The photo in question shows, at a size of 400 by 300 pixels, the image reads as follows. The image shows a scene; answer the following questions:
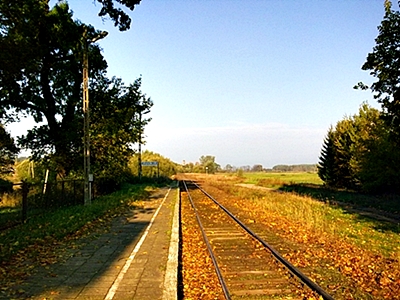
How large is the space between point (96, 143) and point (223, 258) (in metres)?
19.4

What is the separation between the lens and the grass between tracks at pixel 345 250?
7000mm

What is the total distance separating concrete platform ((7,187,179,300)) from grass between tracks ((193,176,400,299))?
3.00m

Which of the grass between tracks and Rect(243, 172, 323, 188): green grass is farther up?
Rect(243, 172, 323, 188): green grass

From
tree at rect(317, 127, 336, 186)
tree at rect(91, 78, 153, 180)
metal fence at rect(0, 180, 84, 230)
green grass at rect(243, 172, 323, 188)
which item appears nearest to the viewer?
metal fence at rect(0, 180, 84, 230)

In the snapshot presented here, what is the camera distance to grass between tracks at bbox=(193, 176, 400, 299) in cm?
700

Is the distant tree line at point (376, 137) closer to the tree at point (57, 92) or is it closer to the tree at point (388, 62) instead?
the tree at point (388, 62)

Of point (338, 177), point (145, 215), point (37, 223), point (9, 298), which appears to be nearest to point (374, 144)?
point (338, 177)

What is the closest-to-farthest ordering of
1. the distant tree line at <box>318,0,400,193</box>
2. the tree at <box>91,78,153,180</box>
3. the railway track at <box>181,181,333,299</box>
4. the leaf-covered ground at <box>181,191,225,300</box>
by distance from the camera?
1. the railway track at <box>181,181,333,299</box>
2. the leaf-covered ground at <box>181,191,225,300</box>
3. the distant tree line at <box>318,0,400,193</box>
4. the tree at <box>91,78,153,180</box>

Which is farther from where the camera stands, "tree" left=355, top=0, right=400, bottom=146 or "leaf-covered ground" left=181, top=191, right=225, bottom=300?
"tree" left=355, top=0, right=400, bottom=146

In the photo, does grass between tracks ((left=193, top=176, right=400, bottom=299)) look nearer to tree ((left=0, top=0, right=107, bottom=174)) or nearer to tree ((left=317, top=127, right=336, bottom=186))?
tree ((left=0, top=0, right=107, bottom=174))

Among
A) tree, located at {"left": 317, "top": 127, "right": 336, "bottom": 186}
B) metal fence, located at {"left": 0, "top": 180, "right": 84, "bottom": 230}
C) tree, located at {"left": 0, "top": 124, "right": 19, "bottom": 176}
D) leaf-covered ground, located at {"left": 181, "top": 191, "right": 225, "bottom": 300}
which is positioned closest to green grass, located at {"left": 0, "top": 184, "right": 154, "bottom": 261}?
metal fence, located at {"left": 0, "top": 180, "right": 84, "bottom": 230}

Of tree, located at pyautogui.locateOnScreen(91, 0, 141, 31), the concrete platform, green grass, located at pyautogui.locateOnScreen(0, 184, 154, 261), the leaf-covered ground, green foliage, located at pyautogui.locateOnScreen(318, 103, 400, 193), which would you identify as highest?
tree, located at pyautogui.locateOnScreen(91, 0, 141, 31)

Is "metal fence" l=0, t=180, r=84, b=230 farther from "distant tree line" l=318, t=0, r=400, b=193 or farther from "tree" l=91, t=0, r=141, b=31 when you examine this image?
"distant tree line" l=318, t=0, r=400, b=193

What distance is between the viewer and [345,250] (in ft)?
33.5
